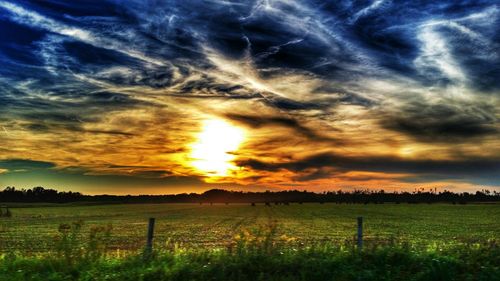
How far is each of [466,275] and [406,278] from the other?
5.51 feet

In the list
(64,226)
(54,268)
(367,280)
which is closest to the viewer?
(367,280)

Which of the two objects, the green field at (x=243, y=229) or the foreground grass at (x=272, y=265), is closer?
the foreground grass at (x=272, y=265)

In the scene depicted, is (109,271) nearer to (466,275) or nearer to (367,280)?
(367,280)

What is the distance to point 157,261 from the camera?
524 inches

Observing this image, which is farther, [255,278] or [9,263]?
[9,263]

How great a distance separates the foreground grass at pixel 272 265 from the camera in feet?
40.2

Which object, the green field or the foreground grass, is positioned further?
the green field

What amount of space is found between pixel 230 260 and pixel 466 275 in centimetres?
632

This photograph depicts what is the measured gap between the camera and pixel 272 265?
42.4 ft

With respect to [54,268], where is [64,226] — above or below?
above

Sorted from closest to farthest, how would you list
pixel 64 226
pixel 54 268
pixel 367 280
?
pixel 367 280 < pixel 54 268 < pixel 64 226

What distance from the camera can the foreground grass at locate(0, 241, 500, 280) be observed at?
12.2m

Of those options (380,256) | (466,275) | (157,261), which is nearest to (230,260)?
(157,261)

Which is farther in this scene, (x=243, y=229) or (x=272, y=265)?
(x=243, y=229)
